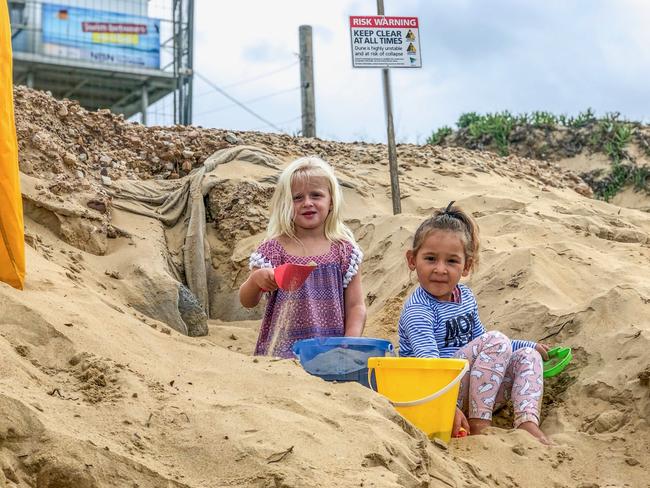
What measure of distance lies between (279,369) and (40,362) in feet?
2.57

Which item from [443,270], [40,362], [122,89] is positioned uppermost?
[122,89]

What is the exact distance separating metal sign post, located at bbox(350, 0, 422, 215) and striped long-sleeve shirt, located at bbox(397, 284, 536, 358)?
2861 millimetres

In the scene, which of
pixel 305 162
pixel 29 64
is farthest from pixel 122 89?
pixel 305 162

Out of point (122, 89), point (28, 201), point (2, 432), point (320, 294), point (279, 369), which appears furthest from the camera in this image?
point (122, 89)

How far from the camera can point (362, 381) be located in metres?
3.26

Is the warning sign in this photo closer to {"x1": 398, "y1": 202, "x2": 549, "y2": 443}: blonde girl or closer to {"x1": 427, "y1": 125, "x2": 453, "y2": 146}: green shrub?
{"x1": 398, "y1": 202, "x2": 549, "y2": 443}: blonde girl

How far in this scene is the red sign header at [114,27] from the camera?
1505 cm

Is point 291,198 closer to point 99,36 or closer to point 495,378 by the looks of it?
point 495,378

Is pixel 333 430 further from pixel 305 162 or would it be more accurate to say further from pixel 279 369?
pixel 305 162

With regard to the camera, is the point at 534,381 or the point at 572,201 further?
the point at 572,201

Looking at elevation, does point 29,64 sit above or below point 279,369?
above

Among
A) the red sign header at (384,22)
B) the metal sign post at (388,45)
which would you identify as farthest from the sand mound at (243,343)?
the red sign header at (384,22)

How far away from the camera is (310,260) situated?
4016 mm

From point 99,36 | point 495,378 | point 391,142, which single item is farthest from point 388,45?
point 99,36
